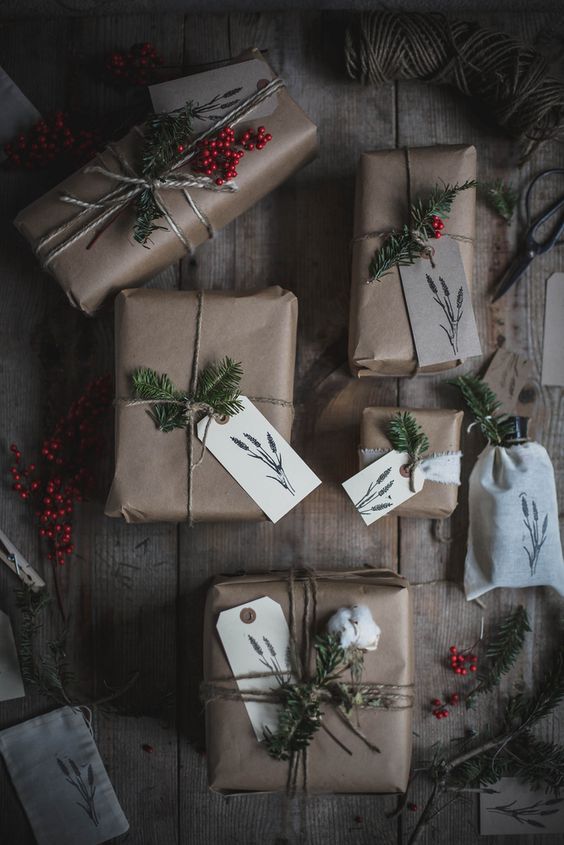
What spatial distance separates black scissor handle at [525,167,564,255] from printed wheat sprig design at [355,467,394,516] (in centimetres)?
53

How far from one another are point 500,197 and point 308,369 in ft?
1.61

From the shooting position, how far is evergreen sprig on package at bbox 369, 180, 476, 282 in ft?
3.43

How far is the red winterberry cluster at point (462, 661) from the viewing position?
3.83ft

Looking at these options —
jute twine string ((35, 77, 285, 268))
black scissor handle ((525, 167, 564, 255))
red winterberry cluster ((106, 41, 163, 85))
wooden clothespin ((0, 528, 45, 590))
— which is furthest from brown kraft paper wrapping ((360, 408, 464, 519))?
red winterberry cluster ((106, 41, 163, 85))

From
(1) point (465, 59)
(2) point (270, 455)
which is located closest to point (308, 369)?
(2) point (270, 455)

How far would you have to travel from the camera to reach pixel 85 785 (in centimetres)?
117

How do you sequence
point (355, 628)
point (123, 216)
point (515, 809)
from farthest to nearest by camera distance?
point (515, 809) < point (123, 216) < point (355, 628)

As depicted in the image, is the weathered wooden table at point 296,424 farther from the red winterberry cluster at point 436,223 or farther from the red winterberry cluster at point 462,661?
the red winterberry cluster at point 436,223

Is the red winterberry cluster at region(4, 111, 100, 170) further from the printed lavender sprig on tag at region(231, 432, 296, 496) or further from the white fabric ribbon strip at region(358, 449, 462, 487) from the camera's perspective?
the white fabric ribbon strip at region(358, 449, 462, 487)

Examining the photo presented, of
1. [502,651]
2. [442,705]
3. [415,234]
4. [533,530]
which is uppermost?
[415,234]

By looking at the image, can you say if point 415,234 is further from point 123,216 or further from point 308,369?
point 123,216

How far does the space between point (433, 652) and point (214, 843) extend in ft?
1.82

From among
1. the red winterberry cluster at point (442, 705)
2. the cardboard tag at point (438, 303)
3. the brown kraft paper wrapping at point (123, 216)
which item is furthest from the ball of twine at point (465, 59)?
the red winterberry cluster at point (442, 705)

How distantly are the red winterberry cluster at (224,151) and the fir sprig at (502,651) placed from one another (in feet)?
3.19
